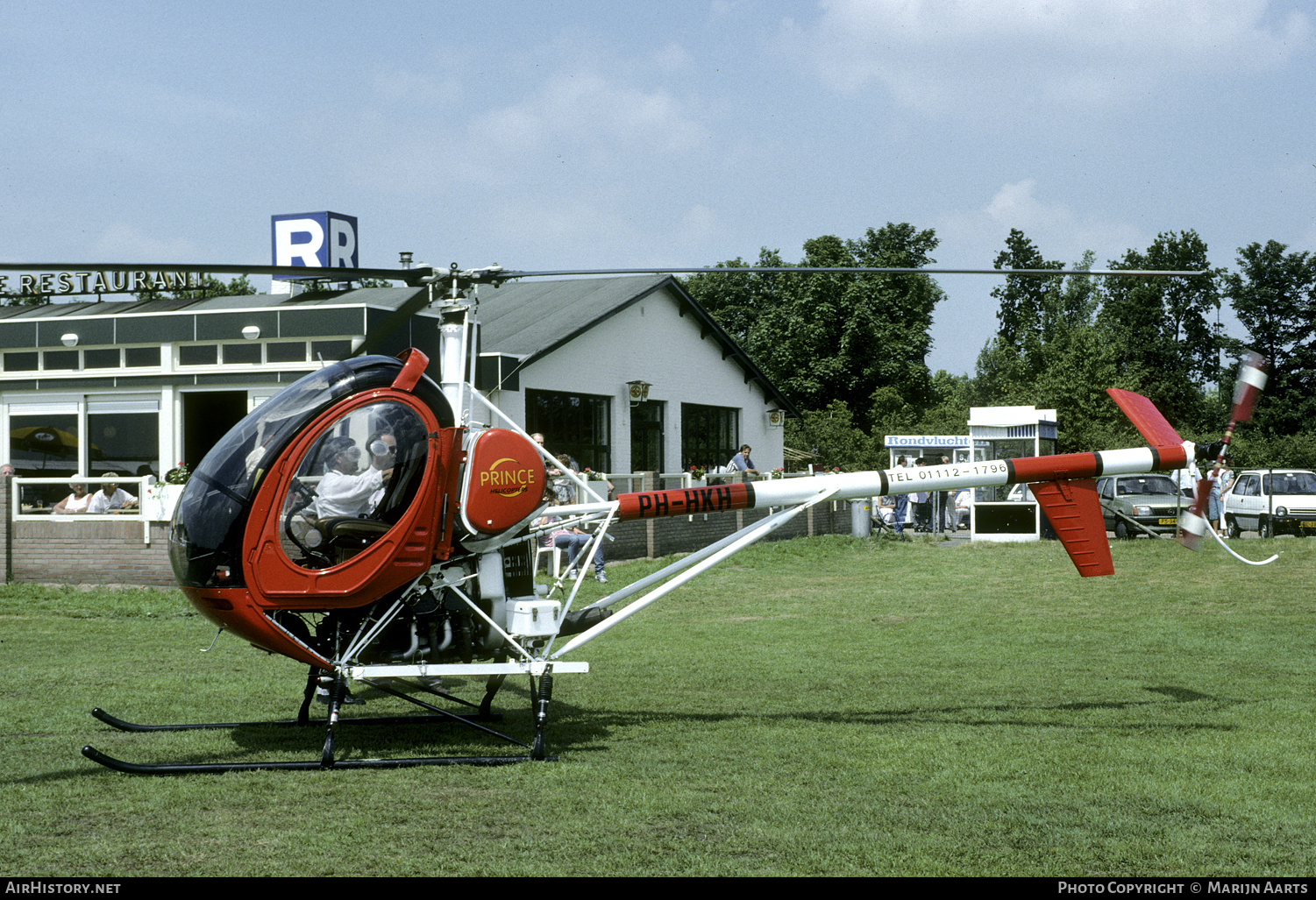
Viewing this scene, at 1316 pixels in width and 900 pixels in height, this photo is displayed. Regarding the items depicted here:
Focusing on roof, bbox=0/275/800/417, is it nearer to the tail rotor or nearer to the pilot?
the pilot

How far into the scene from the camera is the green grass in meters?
5.10

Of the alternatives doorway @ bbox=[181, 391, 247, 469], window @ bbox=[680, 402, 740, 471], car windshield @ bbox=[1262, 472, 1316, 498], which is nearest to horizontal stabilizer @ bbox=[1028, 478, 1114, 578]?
doorway @ bbox=[181, 391, 247, 469]

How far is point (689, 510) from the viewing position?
825 cm

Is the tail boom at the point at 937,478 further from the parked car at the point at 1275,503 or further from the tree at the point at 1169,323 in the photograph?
the tree at the point at 1169,323

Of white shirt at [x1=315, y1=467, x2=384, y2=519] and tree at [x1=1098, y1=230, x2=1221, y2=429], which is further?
tree at [x1=1098, y1=230, x2=1221, y2=429]

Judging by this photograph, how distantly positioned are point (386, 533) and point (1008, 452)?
22.0m

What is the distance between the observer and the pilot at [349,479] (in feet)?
22.3

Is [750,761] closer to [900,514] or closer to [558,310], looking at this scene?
[900,514]

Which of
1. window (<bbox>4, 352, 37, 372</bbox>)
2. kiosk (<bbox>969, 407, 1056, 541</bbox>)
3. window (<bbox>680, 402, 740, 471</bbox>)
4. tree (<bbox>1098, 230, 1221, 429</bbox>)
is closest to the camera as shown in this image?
window (<bbox>4, 352, 37, 372</bbox>)

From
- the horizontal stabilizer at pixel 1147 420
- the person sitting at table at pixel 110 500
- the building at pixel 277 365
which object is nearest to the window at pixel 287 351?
the building at pixel 277 365

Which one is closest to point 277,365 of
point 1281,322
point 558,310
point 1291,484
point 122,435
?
point 122,435

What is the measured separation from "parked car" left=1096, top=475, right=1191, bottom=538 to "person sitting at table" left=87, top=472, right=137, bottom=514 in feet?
61.1

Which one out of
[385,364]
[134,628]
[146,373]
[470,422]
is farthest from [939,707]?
[146,373]
